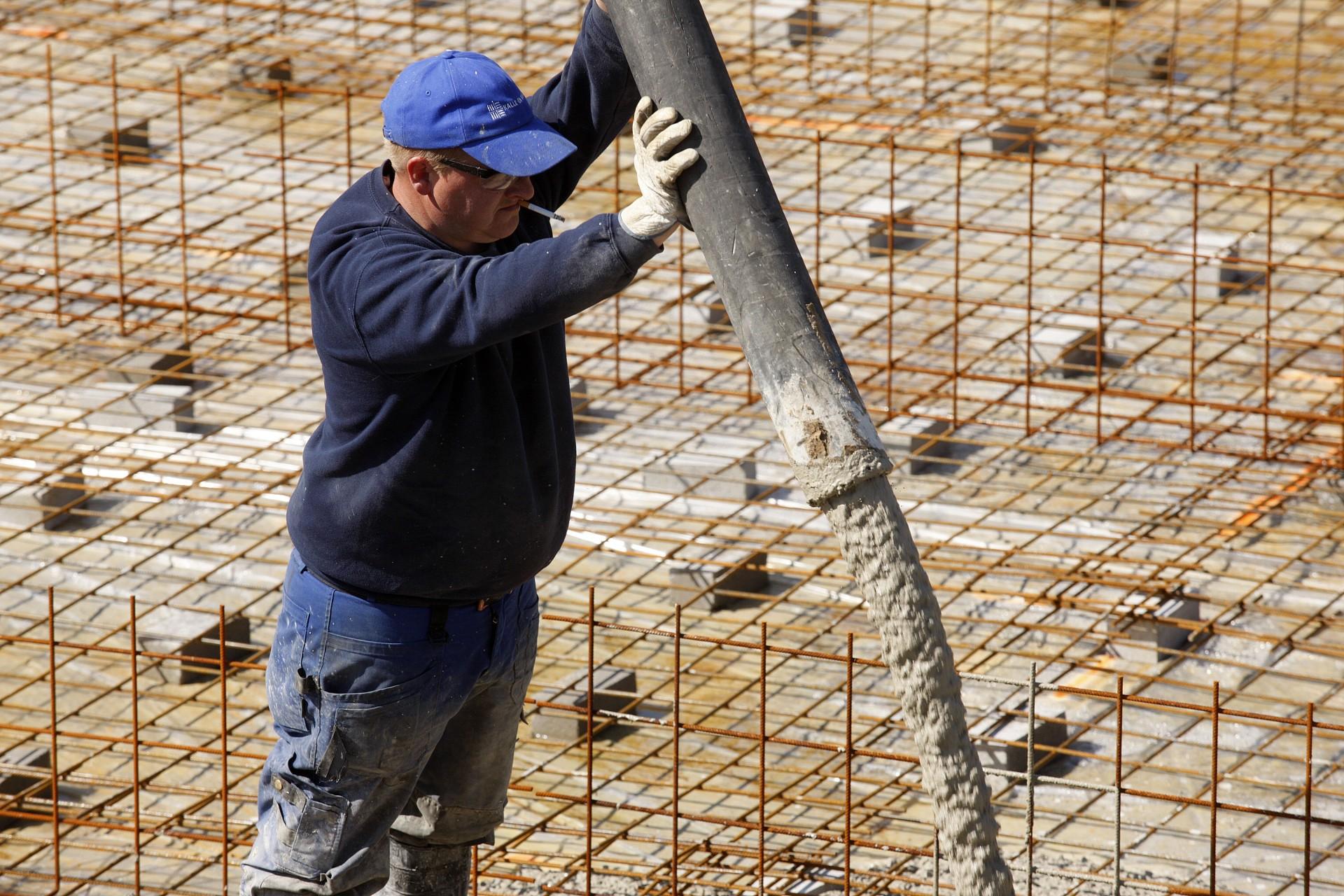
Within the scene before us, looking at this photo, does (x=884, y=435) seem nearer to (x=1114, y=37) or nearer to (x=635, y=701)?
(x=635, y=701)

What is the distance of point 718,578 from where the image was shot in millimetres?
5555

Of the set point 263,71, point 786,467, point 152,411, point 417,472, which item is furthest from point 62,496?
point 263,71

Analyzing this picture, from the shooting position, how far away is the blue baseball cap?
293cm

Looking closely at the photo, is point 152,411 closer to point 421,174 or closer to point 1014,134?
point 421,174

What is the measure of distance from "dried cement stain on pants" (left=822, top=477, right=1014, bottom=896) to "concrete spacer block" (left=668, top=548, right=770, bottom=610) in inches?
104

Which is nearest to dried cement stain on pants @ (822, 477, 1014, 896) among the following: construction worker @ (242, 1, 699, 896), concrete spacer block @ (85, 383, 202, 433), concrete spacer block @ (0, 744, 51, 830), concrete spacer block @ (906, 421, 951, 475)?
construction worker @ (242, 1, 699, 896)

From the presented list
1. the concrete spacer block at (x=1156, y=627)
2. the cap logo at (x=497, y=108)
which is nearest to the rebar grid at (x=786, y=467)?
the concrete spacer block at (x=1156, y=627)

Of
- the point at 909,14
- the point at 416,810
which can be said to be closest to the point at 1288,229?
the point at 909,14

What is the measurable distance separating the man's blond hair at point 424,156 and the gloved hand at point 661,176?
1.36 ft

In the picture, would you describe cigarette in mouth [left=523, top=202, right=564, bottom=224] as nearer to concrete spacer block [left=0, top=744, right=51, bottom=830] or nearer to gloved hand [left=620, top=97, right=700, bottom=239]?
gloved hand [left=620, top=97, right=700, bottom=239]

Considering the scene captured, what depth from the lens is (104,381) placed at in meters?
6.72

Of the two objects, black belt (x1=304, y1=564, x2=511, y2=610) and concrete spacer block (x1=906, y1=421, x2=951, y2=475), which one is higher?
black belt (x1=304, y1=564, x2=511, y2=610)

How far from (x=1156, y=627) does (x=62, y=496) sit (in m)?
3.51

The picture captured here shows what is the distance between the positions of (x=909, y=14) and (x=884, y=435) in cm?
436
